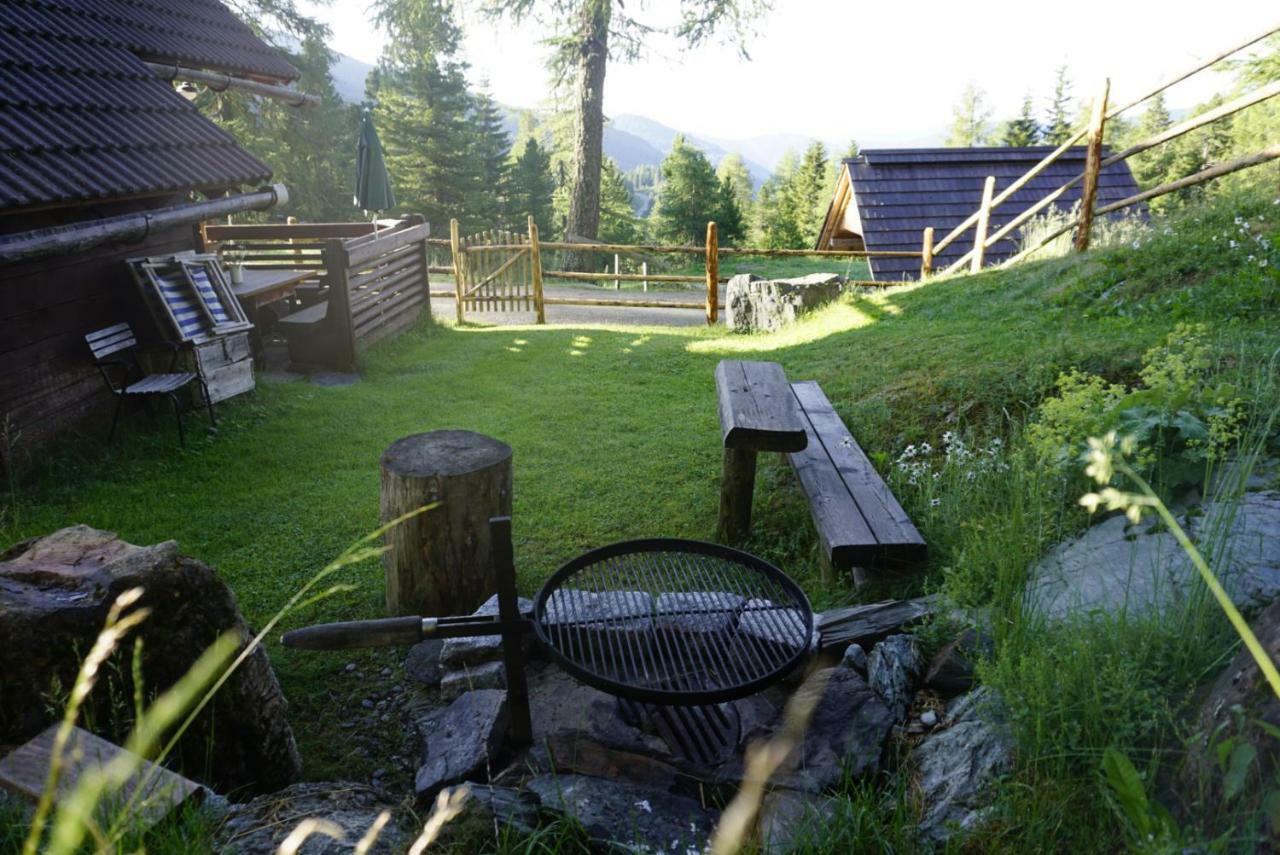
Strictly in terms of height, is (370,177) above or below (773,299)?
above

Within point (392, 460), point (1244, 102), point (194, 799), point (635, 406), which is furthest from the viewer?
point (635, 406)

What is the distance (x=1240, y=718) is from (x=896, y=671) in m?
1.20

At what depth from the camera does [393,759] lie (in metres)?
2.98

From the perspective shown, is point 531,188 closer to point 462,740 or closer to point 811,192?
point 811,192

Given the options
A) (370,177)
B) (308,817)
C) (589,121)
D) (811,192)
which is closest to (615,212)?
(811,192)

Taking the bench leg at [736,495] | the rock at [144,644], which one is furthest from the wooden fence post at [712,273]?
the rock at [144,644]

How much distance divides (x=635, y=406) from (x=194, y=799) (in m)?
5.70

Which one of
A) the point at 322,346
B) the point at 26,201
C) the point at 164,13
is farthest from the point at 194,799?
the point at 164,13

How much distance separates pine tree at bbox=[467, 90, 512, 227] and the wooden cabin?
1260 inches

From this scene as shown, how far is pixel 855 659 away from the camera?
2.89 m

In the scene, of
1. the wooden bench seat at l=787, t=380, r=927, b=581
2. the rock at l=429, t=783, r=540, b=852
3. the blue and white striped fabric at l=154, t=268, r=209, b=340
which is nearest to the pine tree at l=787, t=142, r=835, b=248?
the blue and white striped fabric at l=154, t=268, r=209, b=340

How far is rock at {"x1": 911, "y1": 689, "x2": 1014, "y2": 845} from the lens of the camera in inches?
78.6

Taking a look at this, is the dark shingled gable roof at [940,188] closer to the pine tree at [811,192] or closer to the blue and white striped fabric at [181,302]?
the blue and white striped fabric at [181,302]

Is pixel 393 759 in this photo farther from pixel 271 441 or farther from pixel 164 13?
pixel 164 13
